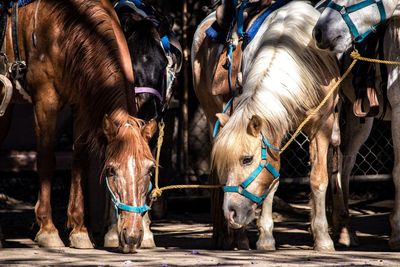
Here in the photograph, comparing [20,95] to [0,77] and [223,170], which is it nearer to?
[0,77]

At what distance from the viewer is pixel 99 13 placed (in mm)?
8969

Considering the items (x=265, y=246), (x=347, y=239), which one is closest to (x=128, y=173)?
(x=265, y=246)

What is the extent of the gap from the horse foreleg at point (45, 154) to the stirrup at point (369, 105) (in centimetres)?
238

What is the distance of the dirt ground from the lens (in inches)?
301

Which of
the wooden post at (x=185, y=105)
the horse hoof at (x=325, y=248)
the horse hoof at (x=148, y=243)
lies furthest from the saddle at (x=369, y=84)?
the wooden post at (x=185, y=105)

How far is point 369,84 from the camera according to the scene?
888cm

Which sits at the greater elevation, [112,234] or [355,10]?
[355,10]

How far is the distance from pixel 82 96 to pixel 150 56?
3.26 feet

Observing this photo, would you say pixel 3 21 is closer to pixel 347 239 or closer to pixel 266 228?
pixel 266 228

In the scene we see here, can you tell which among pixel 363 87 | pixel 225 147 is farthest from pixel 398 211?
pixel 225 147

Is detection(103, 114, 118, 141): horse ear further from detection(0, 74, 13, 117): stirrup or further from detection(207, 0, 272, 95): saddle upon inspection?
detection(207, 0, 272, 95): saddle

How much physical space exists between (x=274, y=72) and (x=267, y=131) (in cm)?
46

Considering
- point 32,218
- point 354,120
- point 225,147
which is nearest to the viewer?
point 225,147

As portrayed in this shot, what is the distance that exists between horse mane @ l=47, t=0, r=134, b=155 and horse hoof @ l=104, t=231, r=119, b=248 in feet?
2.68
